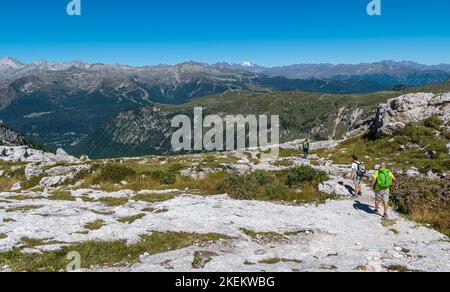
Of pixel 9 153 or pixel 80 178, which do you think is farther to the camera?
pixel 9 153

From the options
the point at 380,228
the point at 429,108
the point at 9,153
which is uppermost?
the point at 429,108

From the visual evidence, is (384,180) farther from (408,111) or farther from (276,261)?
(408,111)

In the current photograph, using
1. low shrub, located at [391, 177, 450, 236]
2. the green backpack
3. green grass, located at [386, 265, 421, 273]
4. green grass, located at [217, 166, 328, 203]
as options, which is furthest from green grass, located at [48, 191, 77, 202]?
low shrub, located at [391, 177, 450, 236]

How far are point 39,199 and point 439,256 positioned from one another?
22.7 meters

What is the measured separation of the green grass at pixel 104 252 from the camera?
42.4 feet

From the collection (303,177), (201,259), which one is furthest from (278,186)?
(201,259)

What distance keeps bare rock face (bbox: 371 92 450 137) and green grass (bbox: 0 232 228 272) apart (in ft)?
128

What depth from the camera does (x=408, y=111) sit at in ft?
167

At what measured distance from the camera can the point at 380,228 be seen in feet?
62.3

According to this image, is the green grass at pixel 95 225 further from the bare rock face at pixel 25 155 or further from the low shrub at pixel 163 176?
the bare rock face at pixel 25 155

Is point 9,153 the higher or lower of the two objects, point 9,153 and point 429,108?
the lower

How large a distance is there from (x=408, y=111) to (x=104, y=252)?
47.3 meters

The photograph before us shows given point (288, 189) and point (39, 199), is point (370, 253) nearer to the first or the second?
point (288, 189)
